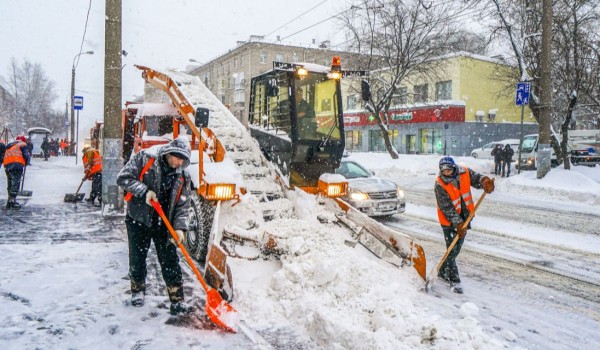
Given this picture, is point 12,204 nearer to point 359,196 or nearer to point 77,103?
point 359,196

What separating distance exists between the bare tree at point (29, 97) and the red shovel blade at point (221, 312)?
66.4 m

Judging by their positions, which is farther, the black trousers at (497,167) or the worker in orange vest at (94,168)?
the black trousers at (497,167)

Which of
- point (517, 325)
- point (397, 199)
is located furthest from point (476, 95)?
point (517, 325)

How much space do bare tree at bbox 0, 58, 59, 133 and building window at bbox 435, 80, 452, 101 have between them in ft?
179

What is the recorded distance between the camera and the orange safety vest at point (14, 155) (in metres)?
9.73

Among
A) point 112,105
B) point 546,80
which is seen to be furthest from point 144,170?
point 546,80

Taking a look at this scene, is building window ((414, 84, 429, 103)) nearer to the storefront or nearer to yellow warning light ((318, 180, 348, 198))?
the storefront

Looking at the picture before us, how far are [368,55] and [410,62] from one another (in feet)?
8.70

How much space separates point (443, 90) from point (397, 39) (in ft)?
32.5

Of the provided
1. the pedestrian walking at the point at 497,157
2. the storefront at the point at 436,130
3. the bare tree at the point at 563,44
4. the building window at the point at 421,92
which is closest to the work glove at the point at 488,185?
the bare tree at the point at 563,44

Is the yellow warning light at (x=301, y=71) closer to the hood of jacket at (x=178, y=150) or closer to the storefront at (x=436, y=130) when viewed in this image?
the hood of jacket at (x=178, y=150)

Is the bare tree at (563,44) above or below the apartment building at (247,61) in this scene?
below

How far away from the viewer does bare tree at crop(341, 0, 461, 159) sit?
25.7 m

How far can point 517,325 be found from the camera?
13.9 feet
